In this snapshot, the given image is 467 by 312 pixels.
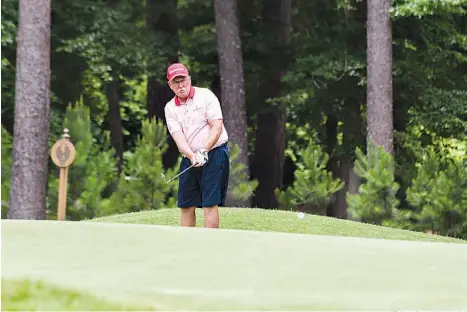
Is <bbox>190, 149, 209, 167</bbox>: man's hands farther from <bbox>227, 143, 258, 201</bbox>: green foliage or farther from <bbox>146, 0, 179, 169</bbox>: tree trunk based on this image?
<bbox>146, 0, 179, 169</bbox>: tree trunk

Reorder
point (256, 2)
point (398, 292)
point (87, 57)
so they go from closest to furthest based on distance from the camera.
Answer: point (398, 292)
point (87, 57)
point (256, 2)

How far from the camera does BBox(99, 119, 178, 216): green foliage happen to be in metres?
19.8

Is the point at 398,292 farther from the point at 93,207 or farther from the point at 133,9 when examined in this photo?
the point at 133,9

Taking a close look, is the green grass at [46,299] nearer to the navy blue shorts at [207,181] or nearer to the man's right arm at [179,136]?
the man's right arm at [179,136]

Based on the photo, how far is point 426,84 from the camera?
2534 cm

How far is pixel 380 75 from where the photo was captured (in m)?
21.9

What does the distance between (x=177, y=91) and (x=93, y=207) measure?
982 cm

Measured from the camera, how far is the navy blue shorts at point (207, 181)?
10.6 metres

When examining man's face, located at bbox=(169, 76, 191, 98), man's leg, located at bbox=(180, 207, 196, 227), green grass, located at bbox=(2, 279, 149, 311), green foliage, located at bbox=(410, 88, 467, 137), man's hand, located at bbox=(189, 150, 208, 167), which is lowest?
green grass, located at bbox=(2, 279, 149, 311)

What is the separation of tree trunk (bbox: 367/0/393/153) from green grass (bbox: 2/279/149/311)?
15524 millimetres

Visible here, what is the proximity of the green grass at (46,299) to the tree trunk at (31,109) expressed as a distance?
1375cm

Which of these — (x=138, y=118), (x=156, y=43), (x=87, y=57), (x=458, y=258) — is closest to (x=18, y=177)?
(x=87, y=57)

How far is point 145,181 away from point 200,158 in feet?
32.3

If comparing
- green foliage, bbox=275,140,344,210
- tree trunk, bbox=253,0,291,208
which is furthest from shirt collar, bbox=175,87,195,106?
tree trunk, bbox=253,0,291,208
